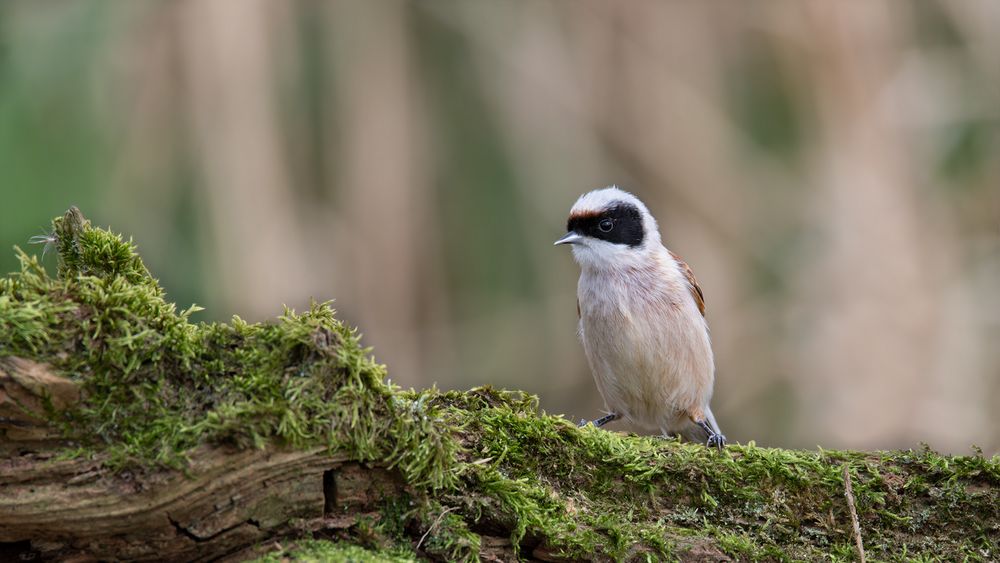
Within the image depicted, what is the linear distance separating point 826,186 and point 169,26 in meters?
6.54

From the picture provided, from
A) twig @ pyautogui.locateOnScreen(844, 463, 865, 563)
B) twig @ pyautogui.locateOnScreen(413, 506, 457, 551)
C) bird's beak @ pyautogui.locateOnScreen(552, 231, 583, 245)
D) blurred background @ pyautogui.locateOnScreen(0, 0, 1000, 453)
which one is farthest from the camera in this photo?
blurred background @ pyautogui.locateOnScreen(0, 0, 1000, 453)

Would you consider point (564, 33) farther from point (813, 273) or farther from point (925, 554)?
point (925, 554)

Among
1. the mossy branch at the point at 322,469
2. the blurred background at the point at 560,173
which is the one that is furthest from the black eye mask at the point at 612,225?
the blurred background at the point at 560,173

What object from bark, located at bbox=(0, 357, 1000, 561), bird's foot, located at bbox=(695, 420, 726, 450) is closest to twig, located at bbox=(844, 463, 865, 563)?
bark, located at bbox=(0, 357, 1000, 561)

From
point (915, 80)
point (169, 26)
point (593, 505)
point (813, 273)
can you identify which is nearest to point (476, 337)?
point (813, 273)

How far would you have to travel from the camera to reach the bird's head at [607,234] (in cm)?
548

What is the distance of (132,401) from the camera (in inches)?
103

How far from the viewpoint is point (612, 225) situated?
18.2ft

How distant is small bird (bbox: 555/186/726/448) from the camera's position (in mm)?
5250

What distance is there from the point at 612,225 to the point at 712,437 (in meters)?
1.28

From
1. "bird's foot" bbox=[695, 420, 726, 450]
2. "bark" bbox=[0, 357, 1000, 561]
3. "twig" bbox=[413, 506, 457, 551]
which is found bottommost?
"bird's foot" bbox=[695, 420, 726, 450]

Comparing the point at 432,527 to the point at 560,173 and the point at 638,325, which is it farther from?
the point at 560,173

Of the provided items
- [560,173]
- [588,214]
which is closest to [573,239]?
[588,214]

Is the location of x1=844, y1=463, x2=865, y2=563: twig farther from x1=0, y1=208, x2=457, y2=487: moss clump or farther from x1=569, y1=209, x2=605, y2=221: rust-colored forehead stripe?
x1=569, y1=209, x2=605, y2=221: rust-colored forehead stripe
